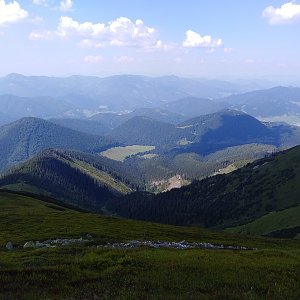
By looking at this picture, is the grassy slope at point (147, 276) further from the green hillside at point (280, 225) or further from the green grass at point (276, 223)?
the green grass at point (276, 223)

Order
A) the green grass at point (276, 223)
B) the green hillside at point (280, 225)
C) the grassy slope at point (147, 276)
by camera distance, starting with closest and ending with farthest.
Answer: the grassy slope at point (147, 276)
the green hillside at point (280, 225)
the green grass at point (276, 223)

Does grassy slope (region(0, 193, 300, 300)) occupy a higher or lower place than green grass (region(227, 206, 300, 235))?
higher

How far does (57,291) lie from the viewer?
2281 centimetres

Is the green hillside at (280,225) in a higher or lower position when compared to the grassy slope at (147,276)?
lower

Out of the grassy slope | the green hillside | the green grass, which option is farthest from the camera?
the green grass

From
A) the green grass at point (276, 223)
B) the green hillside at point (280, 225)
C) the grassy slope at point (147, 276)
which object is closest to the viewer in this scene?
the grassy slope at point (147, 276)

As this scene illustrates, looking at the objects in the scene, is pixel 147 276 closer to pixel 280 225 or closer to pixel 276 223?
pixel 280 225

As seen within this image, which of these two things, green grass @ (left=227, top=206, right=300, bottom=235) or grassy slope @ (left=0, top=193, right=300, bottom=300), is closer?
grassy slope @ (left=0, top=193, right=300, bottom=300)

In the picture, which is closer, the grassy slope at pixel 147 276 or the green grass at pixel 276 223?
the grassy slope at pixel 147 276

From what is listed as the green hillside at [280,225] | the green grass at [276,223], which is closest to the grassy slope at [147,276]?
the green hillside at [280,225]

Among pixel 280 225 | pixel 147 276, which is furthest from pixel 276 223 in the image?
pixel 147 276

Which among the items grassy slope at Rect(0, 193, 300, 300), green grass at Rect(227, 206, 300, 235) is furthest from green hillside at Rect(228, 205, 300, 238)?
grassy slope at Rect(0, 193, 300, 300)

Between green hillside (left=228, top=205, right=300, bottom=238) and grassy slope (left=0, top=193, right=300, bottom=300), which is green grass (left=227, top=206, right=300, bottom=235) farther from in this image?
grassy slope (left=0, top=193, right=300, bottom=300)

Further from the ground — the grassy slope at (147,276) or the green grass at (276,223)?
the grassy slope at (147,276)
